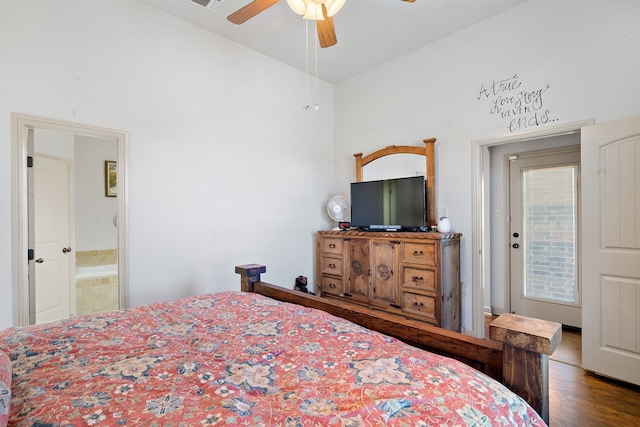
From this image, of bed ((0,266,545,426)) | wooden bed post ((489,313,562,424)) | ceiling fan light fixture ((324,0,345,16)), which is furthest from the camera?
ceiling fan light fixture ((324,0,345,16))

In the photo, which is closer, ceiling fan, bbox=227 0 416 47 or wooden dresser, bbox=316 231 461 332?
ceiling fan, bbox=227 0 416 47

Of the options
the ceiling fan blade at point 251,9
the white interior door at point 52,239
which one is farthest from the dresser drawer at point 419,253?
the white interior door at point 52,239

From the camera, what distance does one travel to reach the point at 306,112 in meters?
4.04

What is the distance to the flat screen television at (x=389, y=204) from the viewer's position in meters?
3.15

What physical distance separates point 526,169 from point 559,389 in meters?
2.40

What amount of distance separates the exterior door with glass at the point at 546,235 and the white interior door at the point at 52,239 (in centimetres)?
511

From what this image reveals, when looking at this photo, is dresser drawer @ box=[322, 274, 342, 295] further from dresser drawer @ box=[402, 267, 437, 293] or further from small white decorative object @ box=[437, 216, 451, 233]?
small white decorative object @ box=[437, 216, 451, 233]

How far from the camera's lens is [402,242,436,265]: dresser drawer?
278 centimetres

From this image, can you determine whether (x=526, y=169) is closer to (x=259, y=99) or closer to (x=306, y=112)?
(x=306, y=112)

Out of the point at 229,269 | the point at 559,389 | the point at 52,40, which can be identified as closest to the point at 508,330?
the point at 559,389

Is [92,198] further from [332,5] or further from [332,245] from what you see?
[332,5]

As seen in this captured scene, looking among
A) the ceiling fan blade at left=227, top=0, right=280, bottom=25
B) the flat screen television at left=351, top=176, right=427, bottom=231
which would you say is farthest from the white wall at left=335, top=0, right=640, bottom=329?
the ceiling fan blade at left=227, top=0, right=280, bottom=25

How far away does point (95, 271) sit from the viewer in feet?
13.5

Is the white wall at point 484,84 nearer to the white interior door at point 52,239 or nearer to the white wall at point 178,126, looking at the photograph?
the white wall at point 178,126
